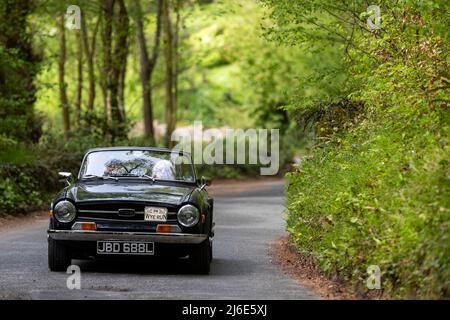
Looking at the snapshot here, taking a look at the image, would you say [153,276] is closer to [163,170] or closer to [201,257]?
[201,257]

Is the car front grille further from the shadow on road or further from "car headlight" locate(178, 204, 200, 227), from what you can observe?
the shadow on road

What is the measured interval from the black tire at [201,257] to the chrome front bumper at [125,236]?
0.91 feet

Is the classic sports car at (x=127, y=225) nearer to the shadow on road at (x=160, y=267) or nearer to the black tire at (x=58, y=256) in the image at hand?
the black tire at (x=58, y=256)

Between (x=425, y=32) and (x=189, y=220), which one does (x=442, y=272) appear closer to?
(x=189, y=220)

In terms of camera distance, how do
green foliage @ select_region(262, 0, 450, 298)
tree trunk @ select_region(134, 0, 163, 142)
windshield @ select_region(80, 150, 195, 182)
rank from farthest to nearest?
tree trunk @ select_region(134, 0, 163, 142)
windshield @ select_region(80, 150, 195, 182)
green foliage @ select_region(262, 0, 450, 298)

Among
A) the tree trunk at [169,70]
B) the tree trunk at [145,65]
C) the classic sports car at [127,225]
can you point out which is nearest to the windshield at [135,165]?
the classic sports car at [127,225]

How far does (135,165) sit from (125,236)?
1.98m

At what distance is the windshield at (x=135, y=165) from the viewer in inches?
552

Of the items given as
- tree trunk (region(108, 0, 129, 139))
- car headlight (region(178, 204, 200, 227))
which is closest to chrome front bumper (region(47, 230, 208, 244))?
car headlight (region(178, 204, 200, 227))

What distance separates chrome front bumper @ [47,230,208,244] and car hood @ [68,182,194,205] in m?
0.43

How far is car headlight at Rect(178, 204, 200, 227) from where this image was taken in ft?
41.0

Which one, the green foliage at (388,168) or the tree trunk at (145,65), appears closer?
the green foliage at (388,168)
